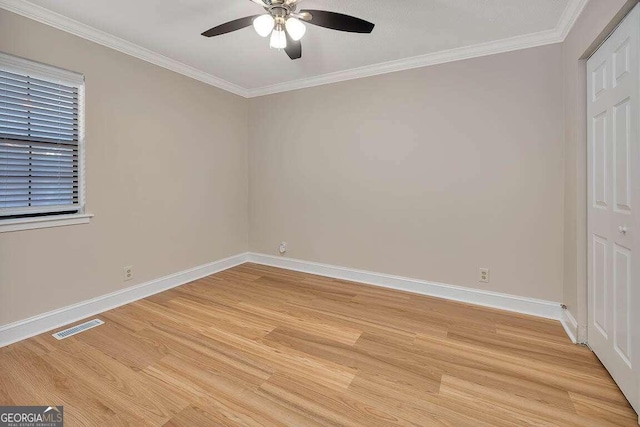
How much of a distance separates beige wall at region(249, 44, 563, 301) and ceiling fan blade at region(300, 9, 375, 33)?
1488 mm

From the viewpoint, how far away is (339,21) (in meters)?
1.91

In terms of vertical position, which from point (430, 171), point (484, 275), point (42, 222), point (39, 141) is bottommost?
point (484, 275)

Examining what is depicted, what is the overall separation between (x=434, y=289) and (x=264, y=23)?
2.91 metres

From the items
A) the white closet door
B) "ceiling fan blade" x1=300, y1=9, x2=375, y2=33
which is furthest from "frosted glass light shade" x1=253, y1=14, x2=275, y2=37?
the white closet door

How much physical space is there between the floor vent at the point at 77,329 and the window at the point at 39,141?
930mm

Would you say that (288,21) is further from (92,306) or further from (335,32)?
(92,306)

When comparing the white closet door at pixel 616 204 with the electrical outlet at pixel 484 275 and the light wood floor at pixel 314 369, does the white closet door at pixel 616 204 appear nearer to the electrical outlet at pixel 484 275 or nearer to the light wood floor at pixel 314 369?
the light wood floor at pixel 314 369

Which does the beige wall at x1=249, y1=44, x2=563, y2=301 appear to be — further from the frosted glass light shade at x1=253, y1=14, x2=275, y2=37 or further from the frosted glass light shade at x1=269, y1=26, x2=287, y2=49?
the frosted glass light shade at x1=253, y1=14, x2=275, y2=37

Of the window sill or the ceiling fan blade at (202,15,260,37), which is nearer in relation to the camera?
the ceiling fan blade at (202,15,260,37)

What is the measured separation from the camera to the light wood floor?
157 centimetres

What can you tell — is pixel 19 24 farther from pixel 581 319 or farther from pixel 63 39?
pixel 581 319

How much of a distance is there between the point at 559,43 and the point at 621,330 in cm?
233

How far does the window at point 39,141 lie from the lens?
2201 mm

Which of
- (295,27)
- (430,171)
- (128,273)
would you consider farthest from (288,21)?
(128,273)
